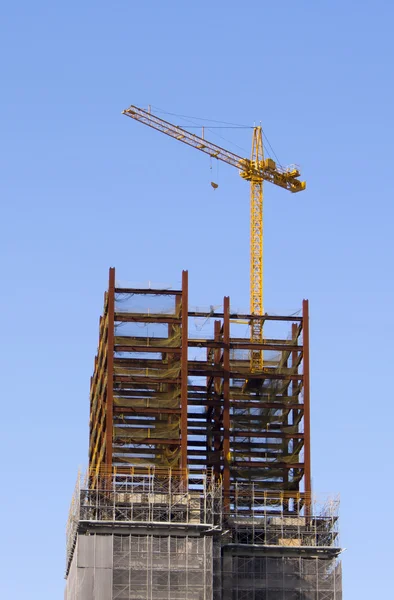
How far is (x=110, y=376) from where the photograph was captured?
191875 mm

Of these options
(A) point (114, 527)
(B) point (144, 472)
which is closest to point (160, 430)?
(B) point (144, 472)

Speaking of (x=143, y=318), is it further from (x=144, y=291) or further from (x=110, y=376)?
(x=110, y=376)

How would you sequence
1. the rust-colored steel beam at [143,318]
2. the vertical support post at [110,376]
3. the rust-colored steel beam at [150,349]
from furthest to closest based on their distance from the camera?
the rust-colored steel beam at [143,318]
the rust-colored steel beam at [150,349]
the vertical support post at [110,376]

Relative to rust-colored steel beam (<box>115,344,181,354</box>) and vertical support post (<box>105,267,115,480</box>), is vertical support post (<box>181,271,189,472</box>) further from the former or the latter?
vertical support post (<box>105,267,115,480</box>)

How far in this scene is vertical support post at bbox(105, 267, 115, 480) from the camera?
188125 mm

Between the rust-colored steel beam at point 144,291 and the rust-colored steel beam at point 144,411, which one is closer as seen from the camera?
the rust-colored steel beam at point 144,411

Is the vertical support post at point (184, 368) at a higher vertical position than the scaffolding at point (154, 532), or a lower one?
higher

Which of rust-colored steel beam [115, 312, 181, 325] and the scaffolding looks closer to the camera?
the scaffolding

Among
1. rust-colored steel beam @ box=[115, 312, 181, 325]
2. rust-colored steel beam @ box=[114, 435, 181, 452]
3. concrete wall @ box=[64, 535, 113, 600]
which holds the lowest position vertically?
concrete wall @ box=[64, 535, 113, 600]

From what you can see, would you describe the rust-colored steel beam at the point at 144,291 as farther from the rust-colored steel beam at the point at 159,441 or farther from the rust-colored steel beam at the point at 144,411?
the rust-colored steel beam at the point at 159,441

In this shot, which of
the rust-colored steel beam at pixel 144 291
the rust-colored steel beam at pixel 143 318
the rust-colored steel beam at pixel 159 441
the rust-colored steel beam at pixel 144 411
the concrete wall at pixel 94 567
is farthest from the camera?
the rust-colored steel beam at pixel 144 291

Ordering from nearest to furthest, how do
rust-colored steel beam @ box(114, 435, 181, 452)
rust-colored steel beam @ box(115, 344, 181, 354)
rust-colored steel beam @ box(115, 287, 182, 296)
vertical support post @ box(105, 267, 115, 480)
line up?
vertical support post @ box(105, 267, 115, 480)
rust-colored steel beam @ box(114, 435, 181, 452)
rust-colored steel beam @ box(115, 344, 181, 354)
rust-colored steel beam @ box(115, 287, 182, 296)

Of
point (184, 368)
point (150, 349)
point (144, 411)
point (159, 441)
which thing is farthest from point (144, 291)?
point (159, 441)

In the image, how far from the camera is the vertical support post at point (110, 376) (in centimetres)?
18812
